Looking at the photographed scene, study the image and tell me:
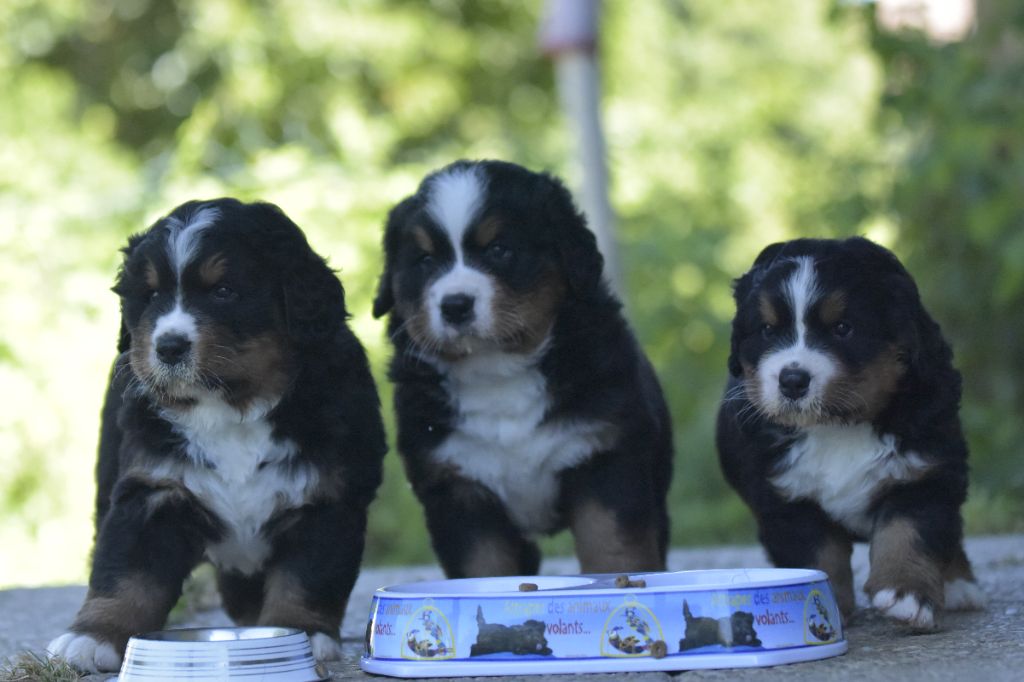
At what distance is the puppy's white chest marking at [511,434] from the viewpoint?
4.79 meters

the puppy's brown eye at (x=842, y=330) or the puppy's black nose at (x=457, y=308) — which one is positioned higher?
the puppy's black nose at (x=457, y=308)

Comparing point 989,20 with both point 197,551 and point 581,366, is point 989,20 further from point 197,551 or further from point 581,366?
point 197,551

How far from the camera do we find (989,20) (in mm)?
8812

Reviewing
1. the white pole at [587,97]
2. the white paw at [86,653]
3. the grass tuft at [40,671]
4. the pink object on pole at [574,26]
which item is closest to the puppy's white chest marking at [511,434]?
the white paw at [86,653]

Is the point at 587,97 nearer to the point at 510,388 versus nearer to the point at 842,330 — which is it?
the point at 510,388

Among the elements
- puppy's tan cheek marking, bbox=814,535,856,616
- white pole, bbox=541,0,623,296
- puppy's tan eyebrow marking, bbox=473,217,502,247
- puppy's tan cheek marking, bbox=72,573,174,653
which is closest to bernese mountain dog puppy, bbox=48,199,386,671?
puppy's tan cheek marking, bbox=72,573,174,653

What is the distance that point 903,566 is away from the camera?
4.15 meters

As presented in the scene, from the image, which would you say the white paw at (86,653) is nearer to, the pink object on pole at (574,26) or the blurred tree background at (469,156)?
the blurred tree background at (469,156)

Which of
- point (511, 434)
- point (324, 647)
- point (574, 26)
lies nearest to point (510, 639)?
point (324, 647)

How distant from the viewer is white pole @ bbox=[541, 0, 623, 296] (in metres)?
8.95

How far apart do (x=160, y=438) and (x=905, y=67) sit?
19.8ft

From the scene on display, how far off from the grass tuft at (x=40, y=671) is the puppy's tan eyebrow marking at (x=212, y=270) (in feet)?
3.80

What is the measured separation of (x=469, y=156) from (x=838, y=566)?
7614 millimetres

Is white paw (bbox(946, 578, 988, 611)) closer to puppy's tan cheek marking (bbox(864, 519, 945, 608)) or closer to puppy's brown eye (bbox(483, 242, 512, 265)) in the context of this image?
puppy's tan cheek marking (bbox(864, 519, 945, 608))
